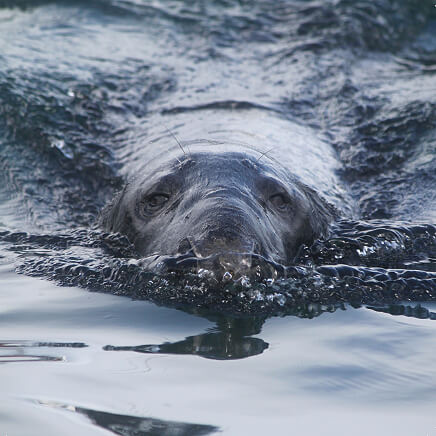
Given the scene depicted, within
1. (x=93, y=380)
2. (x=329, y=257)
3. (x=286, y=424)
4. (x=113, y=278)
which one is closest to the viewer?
(x=286, y=424)

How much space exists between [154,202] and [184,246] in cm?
108

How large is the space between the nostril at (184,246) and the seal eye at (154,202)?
91 cm

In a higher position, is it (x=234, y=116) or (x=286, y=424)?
(x=234, y=116)

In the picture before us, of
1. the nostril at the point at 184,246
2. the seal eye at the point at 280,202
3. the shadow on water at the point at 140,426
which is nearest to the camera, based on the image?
the shadow on water at the point at 140,426

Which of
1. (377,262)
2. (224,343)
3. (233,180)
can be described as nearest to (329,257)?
(377,262)

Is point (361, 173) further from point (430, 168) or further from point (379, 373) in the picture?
point (379, 373)

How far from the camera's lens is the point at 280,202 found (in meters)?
5.57

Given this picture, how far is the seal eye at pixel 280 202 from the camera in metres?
5.50

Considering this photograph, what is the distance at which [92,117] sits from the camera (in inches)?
352

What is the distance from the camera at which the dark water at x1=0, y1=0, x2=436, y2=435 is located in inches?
133

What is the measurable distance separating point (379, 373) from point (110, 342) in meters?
1.32

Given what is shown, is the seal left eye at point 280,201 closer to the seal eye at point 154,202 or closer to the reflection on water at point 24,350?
the seal eye at point 154,202

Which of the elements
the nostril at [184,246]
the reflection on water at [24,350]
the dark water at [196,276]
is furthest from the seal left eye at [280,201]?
the reflection on water at [24,350]

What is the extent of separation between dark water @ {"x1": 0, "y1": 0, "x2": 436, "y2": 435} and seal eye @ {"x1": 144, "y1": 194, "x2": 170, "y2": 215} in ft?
1.12
